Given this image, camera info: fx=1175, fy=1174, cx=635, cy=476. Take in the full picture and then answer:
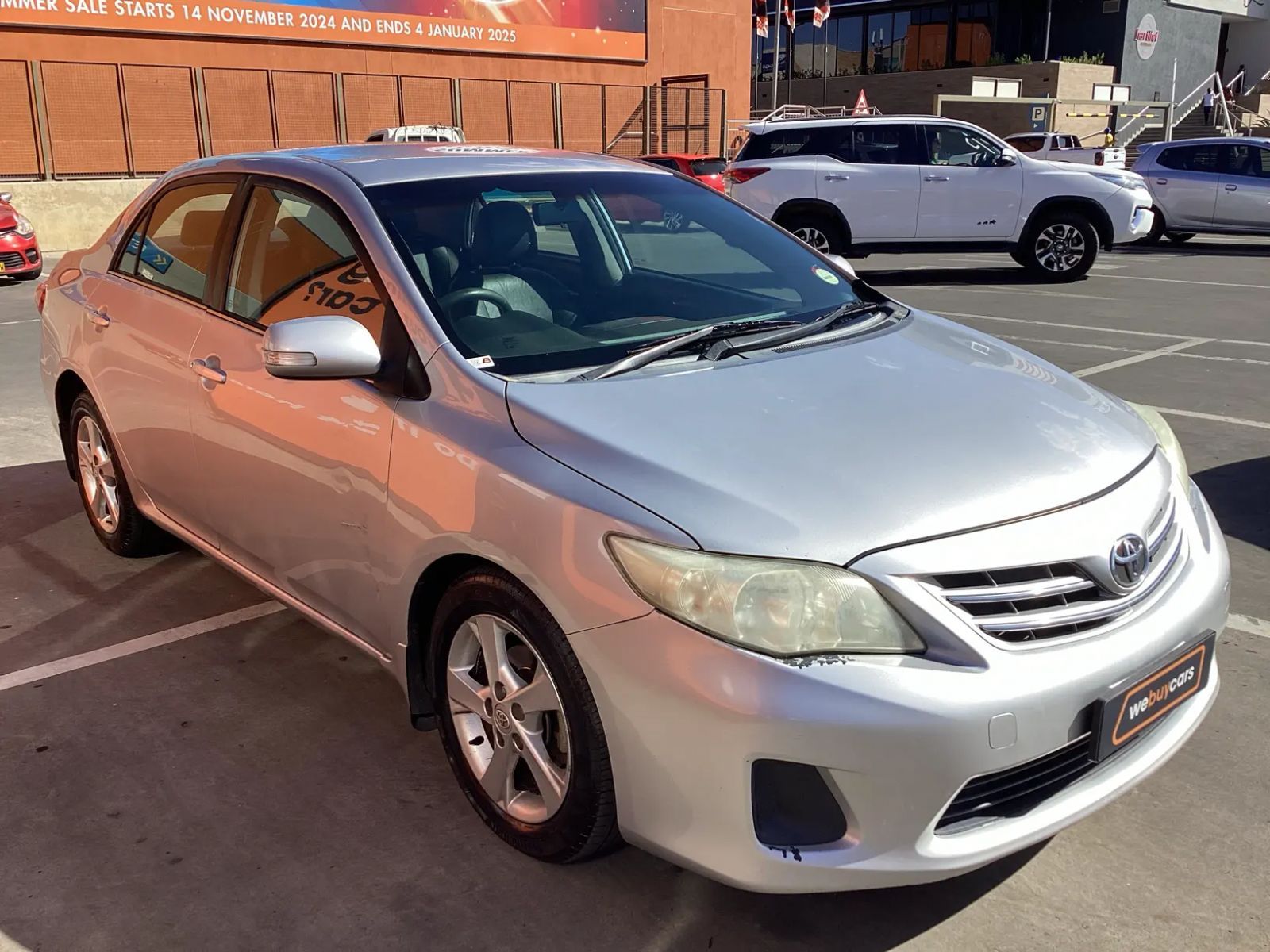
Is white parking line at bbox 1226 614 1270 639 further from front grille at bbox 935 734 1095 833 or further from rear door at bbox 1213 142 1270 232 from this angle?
rear door at bbox 1213 142 1270 232

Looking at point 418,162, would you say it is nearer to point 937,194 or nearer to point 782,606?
point 782,606

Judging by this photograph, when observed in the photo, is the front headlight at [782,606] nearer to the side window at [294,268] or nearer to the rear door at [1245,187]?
the side window at [294,268]

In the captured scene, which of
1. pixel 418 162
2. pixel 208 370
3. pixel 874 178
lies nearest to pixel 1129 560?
pixel 418 162

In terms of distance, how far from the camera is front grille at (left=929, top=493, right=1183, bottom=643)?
2.30m

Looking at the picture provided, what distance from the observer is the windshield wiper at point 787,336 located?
10.3ft

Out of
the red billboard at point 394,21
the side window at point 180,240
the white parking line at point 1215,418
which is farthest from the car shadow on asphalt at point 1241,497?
the red billboard at point 394,21

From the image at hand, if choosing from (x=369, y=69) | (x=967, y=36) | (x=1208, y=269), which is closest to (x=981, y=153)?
(x=1208, y=269)

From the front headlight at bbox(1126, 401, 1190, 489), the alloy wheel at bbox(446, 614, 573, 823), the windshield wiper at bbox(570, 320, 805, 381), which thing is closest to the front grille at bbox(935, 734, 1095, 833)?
the alloy wheel at bbox(446, 614, 573, 823)

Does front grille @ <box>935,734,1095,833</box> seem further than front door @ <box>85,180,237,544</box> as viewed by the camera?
No

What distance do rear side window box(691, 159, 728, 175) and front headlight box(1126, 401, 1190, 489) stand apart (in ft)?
57.4

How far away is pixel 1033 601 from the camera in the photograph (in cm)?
236

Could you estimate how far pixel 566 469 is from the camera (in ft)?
8.27

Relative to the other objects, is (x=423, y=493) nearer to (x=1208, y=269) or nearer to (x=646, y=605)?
(x=646, y=605)

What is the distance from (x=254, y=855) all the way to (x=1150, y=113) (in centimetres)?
4541
